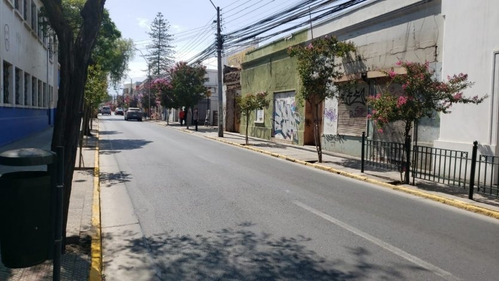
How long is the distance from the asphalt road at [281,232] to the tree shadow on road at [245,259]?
0.5 inches

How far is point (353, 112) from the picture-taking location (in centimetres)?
1669

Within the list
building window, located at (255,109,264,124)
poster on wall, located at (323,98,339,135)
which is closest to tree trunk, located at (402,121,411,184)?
poster on wall, located at (323,98,339,135)

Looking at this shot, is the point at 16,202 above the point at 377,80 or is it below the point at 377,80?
below

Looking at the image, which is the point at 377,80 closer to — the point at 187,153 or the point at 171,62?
the point at 187,153

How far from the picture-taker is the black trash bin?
3711 mm

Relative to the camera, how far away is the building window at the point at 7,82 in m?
16.6

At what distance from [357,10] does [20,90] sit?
14.5 m

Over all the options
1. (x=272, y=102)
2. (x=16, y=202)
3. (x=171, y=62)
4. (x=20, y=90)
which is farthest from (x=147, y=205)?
(x=171, y=62)

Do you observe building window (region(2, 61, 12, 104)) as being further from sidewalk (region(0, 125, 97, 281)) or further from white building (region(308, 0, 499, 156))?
white building (region(308, 0, 499, 156))

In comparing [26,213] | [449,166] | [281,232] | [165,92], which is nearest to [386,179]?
[449,166]

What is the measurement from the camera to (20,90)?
1903 centimetres

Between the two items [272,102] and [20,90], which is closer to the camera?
[20,90]

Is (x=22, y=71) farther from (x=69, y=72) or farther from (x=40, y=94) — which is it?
(x=69, y=72)

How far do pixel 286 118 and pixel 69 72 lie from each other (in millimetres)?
17749
